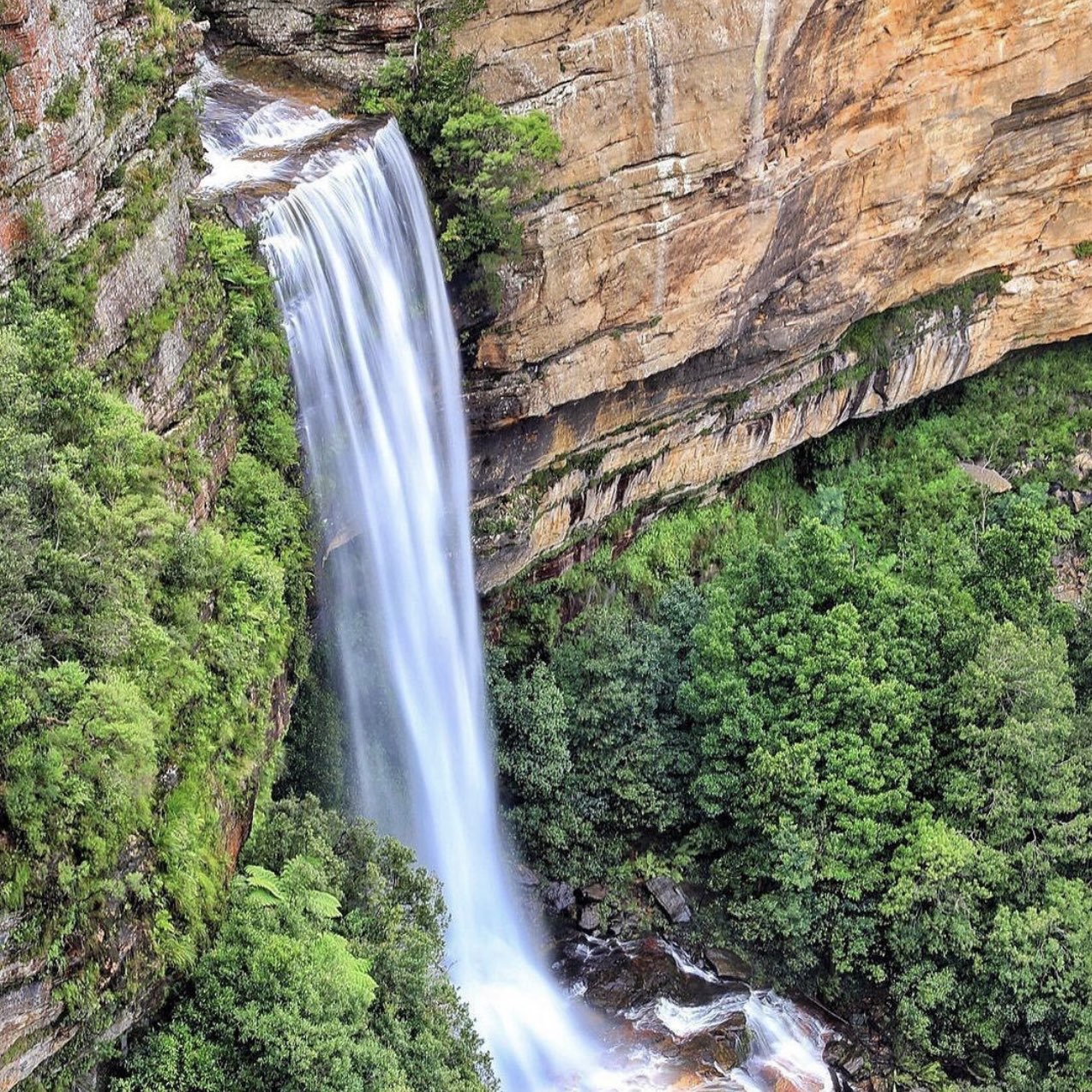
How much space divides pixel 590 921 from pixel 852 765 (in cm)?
525

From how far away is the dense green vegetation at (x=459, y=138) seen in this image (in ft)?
56.3

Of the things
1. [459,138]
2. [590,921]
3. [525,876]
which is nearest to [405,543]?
[459,138]

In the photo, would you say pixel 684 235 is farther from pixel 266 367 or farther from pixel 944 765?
pixel 944 765

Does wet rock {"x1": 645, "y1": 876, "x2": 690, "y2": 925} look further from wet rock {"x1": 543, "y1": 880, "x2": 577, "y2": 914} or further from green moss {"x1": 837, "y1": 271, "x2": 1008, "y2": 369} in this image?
green moss {"x1": 837, "y1": 271, "x2": 1008, "y2": 369}

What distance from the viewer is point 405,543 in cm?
1716

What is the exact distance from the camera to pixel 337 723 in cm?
1733

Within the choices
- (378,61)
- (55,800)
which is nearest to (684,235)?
(378,61)

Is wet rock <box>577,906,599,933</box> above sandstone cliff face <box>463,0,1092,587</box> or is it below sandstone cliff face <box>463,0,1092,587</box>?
below

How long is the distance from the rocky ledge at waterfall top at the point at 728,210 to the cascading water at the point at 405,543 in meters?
1.60

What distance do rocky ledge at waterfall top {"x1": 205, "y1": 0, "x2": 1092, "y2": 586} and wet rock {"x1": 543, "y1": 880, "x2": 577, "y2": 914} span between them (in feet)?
17.5

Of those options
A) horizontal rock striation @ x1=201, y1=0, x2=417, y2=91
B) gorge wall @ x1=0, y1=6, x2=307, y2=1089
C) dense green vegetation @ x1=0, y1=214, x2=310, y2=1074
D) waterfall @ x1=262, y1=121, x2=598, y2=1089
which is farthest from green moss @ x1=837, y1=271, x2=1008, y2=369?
dense green vegetation @ x1=0, y1=214, x2=310, y2=1074

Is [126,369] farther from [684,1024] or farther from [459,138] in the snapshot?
[684,1024]

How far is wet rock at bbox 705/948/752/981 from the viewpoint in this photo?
19.4 m

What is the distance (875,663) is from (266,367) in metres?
10.8
